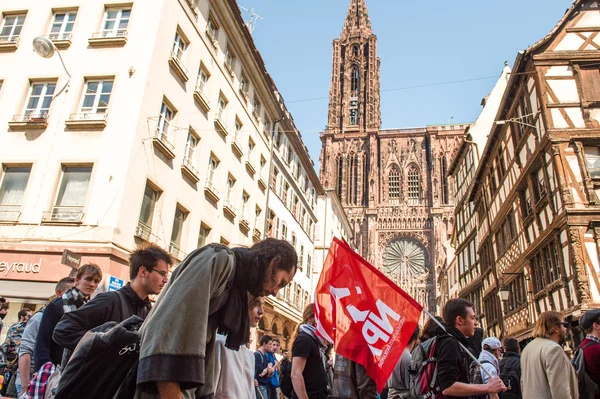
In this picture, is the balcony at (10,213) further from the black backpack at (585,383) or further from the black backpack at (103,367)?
the black backpack at (585,383)

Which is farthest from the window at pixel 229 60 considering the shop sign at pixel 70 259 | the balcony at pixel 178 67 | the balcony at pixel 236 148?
the shop sign at pixel 70 259

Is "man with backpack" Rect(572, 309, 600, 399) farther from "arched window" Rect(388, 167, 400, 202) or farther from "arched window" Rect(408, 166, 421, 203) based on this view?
"arched window" Rect(408, 166, 421, 203)

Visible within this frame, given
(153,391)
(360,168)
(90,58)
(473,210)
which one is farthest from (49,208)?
(360,168)

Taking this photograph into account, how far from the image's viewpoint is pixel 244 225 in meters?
19.4

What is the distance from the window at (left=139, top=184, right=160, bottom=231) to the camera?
41.0 feet

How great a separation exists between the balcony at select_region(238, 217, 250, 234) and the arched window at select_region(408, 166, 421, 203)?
46763 millimetres

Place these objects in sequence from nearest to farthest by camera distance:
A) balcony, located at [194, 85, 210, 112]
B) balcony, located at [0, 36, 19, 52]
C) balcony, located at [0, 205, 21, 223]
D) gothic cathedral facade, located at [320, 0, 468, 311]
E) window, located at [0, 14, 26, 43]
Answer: balcony, located at [0, 205, 21, 223]
balcony, located at [0, 36, 19, 52]
window, located at [0, 14, 26, 43]
balcony, located at [194, 85, 210, 112]
gothic cathedral facade, located at [320, 0, 468, 311]

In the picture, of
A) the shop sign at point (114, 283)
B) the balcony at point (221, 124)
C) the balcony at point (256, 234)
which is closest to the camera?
the shop sign at point (114, 283)

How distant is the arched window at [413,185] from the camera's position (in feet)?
207

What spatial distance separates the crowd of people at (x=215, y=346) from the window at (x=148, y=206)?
6.29 metres

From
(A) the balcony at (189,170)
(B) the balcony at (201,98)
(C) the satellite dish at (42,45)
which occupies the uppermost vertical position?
(B) the balcony at (201,98)

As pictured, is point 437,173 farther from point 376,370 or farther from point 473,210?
point 376,370

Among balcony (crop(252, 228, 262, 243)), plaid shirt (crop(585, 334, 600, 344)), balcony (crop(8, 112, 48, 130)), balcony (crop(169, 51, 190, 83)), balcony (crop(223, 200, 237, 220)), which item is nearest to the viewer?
plaid shirt (crop(585, 334, 600, 344))

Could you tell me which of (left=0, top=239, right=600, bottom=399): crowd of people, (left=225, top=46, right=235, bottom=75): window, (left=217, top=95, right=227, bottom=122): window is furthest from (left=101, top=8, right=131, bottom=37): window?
(left=0, top=239, right=600, bottom=399): crowd of people
